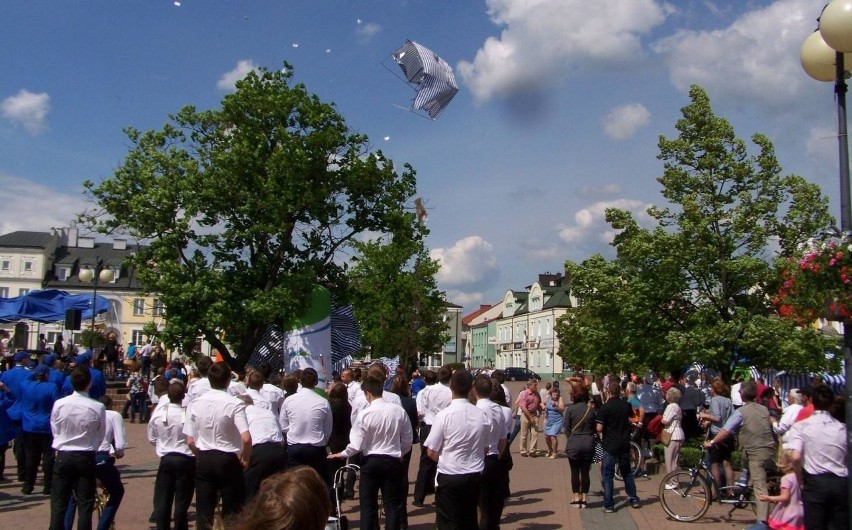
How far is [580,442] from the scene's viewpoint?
12109 millimetres

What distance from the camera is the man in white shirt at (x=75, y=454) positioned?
8281 mm

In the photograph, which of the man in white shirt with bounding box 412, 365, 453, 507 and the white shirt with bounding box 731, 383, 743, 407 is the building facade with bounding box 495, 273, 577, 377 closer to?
the white shirt with bounding box 731, 383, 743, 407

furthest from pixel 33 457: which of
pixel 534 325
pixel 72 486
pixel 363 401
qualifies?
pixel 534 325

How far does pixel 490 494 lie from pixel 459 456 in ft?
6.26

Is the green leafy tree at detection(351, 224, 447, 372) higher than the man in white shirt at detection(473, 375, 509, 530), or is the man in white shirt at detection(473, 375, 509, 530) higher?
the green leafy tree at detection(351, 224, 447, 372)

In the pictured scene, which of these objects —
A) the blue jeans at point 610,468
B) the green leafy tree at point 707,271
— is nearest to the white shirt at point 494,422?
the blue jeans at point 610,468

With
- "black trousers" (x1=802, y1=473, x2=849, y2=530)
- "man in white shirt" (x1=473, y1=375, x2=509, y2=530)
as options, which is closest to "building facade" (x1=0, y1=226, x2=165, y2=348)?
"man in white shirt" (x1=473, y1=375, x2=509, y2=530)

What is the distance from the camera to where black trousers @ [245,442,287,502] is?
28.8ft

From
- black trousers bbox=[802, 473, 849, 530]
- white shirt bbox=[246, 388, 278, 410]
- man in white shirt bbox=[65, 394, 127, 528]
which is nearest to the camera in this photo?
black trousers bbox=[802, 473, 849, 530]

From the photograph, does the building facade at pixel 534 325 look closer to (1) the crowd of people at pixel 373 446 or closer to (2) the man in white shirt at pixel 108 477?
(1) the crowd of people at pixel 373 446

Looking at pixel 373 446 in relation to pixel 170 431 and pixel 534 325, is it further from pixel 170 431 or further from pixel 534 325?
pixel 534 325

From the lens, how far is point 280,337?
24.1 meters

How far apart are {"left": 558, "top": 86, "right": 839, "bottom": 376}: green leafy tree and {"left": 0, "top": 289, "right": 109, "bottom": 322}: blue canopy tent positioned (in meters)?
18.1

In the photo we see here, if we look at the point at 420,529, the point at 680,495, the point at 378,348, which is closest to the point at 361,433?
the point at 420,529
